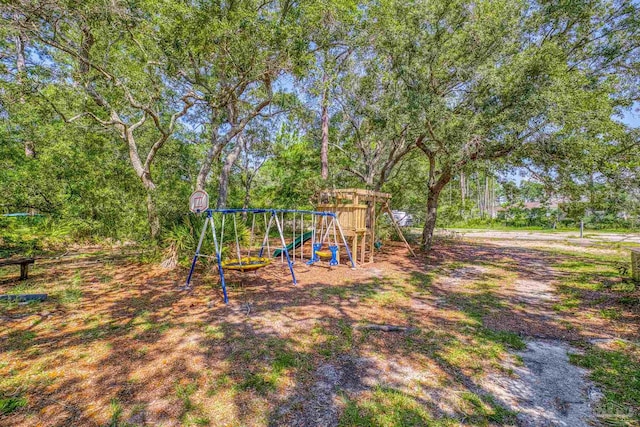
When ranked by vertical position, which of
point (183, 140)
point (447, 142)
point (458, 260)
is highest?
point (183, 140)

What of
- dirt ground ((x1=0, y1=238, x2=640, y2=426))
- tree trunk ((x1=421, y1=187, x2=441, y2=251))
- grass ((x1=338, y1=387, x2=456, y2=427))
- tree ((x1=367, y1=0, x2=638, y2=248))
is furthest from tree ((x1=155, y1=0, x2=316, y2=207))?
grass ((x1=338, y1=387, x2=456, y2=427))

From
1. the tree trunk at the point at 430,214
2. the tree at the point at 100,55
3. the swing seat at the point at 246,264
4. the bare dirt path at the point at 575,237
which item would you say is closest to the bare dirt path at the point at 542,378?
the swing seat at the point at 246,264

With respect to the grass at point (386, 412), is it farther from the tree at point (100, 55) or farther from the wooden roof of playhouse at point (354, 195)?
the tree at point (100, 55)

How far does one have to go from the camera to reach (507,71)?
632cm

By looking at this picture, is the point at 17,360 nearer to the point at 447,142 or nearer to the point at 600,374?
the point at 600,374

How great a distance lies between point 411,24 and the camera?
6891mm

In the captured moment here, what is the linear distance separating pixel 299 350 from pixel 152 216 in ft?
18.9

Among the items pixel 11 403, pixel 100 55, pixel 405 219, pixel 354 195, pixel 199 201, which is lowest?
pixel 11 403

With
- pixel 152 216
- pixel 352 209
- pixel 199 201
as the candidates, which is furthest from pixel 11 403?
pixel 352 209

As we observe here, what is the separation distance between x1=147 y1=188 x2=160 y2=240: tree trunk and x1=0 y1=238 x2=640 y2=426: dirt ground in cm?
129

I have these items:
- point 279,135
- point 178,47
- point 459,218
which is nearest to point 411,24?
point 178,47

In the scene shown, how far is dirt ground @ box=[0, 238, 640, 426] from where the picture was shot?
2410mm

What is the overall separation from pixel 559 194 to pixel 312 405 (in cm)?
830

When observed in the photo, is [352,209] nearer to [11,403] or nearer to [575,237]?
[11,403]
